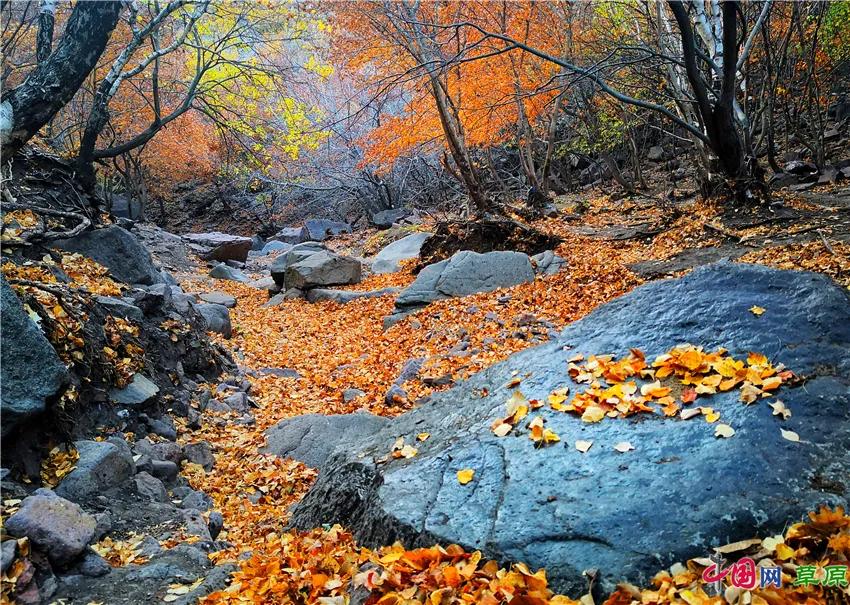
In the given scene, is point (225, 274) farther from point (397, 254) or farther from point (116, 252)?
point (116, 252)

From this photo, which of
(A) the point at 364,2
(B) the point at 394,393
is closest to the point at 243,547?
(B) the point at 394,393

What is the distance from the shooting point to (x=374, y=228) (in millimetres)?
22156

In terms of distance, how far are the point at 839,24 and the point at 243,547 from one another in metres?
15.8

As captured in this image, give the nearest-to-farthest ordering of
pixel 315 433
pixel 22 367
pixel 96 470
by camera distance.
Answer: pixel 22 367, pixel 96 470, pixel 315 433

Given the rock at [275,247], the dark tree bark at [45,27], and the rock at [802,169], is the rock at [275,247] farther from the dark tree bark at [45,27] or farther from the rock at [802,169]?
the rock at [802,169]

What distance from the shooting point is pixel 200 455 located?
4.40m

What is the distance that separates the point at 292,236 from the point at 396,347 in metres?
17.3

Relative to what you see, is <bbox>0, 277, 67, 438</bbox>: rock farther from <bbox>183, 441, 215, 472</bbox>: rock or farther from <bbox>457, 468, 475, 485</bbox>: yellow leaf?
<bbox>457, 468, 475, 485</bbox>: yellow leaf

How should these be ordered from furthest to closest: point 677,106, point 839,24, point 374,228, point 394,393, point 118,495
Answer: point 374,228, point 839,24, point 677,106, point 394,393, point 118,495

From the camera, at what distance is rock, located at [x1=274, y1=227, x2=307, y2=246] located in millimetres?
23141

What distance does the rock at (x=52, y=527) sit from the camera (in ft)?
7.89

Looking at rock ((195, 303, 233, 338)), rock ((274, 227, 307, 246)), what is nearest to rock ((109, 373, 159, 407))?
rock ((195, 303, 233, 338))

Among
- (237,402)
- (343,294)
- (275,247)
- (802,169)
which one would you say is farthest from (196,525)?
(275,247)

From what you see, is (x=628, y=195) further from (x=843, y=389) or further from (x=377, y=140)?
(x=843, y=389)
